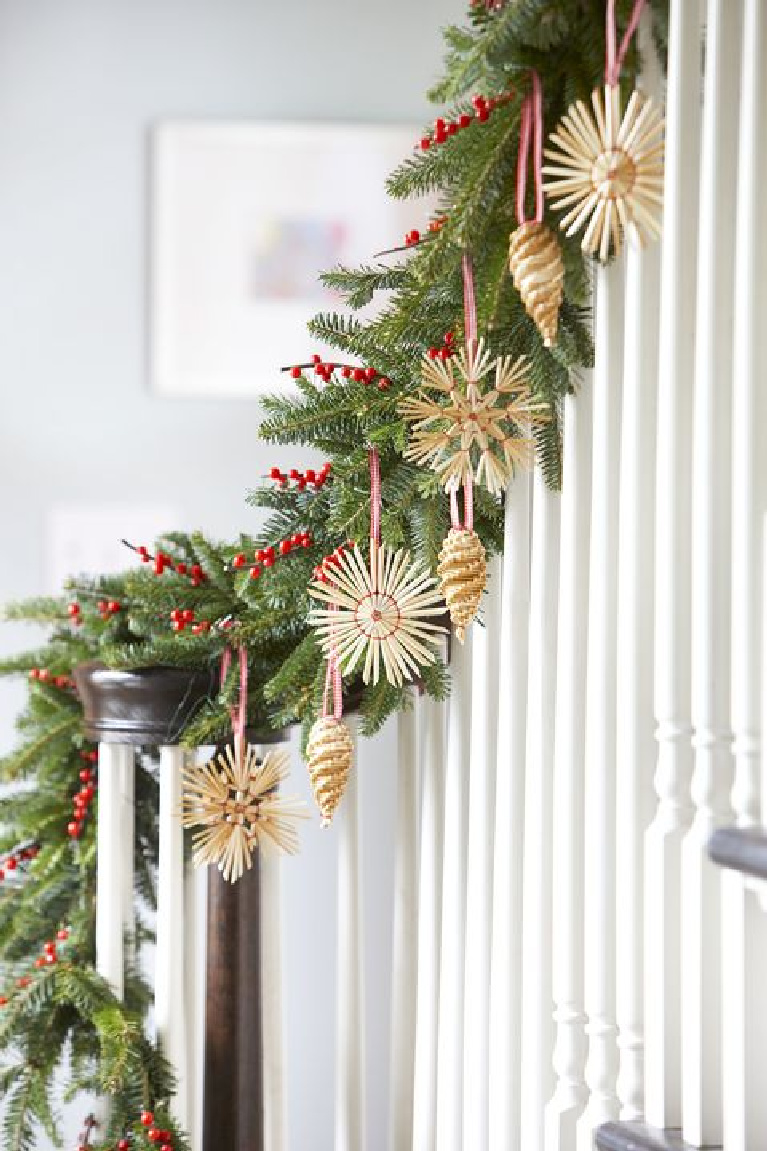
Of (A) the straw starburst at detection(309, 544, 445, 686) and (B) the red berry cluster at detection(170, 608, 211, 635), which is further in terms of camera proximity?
(B) the red berry cluster at detection(170, 608, 211, 635)

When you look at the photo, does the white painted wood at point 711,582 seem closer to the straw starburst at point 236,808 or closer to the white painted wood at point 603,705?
the white painted wood at point 603,705

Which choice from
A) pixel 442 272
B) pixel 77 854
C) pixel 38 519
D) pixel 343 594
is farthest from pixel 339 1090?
pixel 38 519

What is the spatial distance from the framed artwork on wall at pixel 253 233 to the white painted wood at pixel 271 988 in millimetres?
749

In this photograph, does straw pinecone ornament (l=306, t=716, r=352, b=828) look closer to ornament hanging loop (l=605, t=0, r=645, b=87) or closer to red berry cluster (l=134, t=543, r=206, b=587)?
red berry cluster (l=134, t=543, r=206, b=587)

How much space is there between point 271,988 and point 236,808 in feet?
0.73

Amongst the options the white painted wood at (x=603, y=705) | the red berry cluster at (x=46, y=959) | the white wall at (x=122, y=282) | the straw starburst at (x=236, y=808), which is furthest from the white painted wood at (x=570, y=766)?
the white wall at (x=122, y=282)

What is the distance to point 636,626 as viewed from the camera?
0.82m

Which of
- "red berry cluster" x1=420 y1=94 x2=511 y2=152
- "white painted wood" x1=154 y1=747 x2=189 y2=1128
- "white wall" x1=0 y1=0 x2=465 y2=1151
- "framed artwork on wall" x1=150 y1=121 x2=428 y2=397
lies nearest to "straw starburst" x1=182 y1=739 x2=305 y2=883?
"white painted wood" x1=154 y1=747 x2=189 y2=1128

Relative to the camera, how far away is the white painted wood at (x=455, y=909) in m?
1.02

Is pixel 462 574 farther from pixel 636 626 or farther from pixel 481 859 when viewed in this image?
pixel 481 859

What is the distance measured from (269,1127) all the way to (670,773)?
634mm

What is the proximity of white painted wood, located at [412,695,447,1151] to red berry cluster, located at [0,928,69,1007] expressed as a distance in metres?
0.35

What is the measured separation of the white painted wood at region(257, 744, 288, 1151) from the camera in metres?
1.15

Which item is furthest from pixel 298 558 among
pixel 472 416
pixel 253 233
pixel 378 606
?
pixel 253 233
